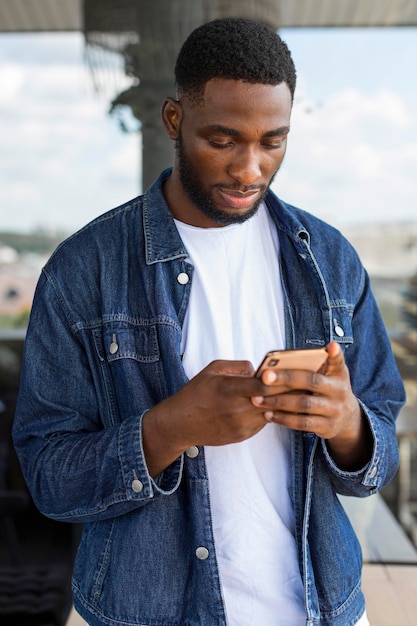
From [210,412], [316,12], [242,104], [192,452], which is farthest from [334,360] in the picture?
[316,12]

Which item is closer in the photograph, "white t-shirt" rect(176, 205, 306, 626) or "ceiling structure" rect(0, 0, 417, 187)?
"white t-shirt" rect(176, 205, 306, 626)

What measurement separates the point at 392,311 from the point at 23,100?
1.88m

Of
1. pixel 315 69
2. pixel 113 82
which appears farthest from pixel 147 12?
pixel 315 69

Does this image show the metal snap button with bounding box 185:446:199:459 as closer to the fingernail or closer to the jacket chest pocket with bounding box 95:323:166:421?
the jacket chest pocket with bounding box 95:323:166:421

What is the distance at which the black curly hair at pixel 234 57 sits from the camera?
42.4 inches

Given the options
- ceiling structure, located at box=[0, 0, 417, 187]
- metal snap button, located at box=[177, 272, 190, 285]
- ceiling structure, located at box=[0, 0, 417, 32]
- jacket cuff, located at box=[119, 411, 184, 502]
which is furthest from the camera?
ceiling structure, located at box=[0, 0, 417, 32]

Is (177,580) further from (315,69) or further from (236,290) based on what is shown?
(315,69)

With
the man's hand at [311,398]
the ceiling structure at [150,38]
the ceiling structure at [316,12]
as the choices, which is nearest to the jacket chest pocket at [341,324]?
the man's hand at [311,398]

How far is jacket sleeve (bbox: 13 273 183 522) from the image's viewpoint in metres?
1.06

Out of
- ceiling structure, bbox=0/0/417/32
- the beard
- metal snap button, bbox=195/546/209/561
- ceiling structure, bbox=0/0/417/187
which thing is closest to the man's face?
the beard

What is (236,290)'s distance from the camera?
1160 mm

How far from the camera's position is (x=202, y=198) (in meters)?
1.14

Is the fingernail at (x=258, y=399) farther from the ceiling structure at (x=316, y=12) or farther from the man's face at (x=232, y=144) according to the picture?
the ceiling structure at (x=316, y=12)

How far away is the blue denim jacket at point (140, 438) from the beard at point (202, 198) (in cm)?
6
